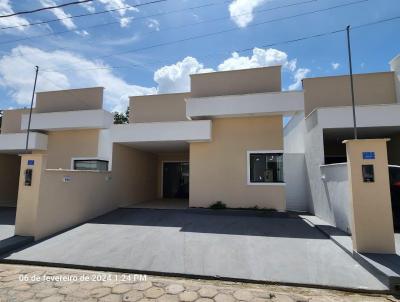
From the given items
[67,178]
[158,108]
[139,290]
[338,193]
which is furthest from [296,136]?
[139,290]

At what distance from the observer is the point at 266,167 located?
954cm

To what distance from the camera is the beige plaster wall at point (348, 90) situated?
10.8 m

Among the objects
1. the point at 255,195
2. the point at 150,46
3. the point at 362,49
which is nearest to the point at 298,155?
the point at 255,195

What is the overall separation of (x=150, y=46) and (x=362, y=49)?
688 cm

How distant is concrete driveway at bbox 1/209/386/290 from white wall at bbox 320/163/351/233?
77cm

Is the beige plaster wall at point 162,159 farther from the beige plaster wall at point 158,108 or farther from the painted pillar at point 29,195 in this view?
the painted pillar at point 29,195

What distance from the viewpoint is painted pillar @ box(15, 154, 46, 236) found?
259 inches

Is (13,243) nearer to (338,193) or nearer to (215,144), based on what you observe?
(215,144)

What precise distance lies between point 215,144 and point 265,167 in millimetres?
2143

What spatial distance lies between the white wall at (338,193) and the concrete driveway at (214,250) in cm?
77

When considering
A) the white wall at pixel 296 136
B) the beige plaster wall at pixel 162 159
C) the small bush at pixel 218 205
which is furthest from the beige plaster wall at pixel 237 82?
the beige plaster wall at pixel 162 159

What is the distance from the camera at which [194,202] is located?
32.3ft

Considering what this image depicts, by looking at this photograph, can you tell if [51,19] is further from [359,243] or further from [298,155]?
[298,155]

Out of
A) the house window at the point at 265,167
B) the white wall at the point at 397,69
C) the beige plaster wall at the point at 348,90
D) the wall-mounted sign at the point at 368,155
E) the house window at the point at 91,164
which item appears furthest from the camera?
the house window at the point at 91,164
